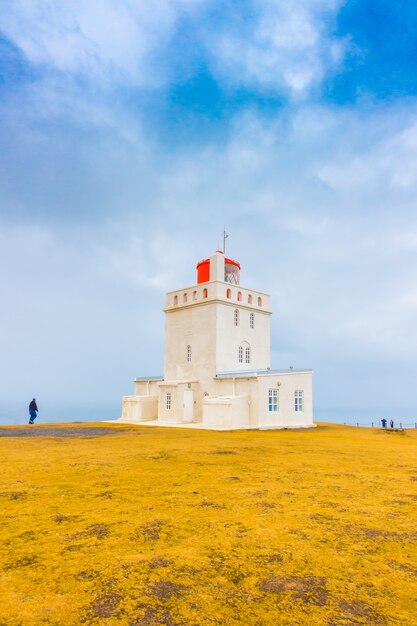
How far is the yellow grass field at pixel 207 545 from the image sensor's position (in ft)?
12.6

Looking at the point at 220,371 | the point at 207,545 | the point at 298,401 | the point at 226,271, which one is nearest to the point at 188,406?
the point at 220,371

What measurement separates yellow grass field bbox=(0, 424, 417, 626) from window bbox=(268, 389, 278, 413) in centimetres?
1529

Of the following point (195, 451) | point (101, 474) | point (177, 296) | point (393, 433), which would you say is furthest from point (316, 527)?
point (177, 296)

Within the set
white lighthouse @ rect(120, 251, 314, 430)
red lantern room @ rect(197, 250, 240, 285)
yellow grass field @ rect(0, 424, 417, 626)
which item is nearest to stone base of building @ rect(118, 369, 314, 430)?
white lighthouse @ rect(120, 251, 314, 430)

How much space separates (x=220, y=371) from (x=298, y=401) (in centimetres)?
562

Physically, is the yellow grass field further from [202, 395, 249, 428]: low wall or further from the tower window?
the tower window

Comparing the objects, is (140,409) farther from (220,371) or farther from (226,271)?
(226,271)

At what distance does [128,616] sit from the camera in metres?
3.68

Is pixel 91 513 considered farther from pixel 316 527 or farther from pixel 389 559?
pixel 389 559

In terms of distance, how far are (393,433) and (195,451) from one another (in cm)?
1481

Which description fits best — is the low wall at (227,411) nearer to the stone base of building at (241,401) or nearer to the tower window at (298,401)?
the stone base of building at (241,401)

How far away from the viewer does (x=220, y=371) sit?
28438 millimetres

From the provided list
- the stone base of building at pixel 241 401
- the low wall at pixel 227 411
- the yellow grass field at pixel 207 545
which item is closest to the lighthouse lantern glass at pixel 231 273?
the stone base of building at pixel 241 401

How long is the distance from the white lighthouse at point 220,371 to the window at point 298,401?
0.08 ft
